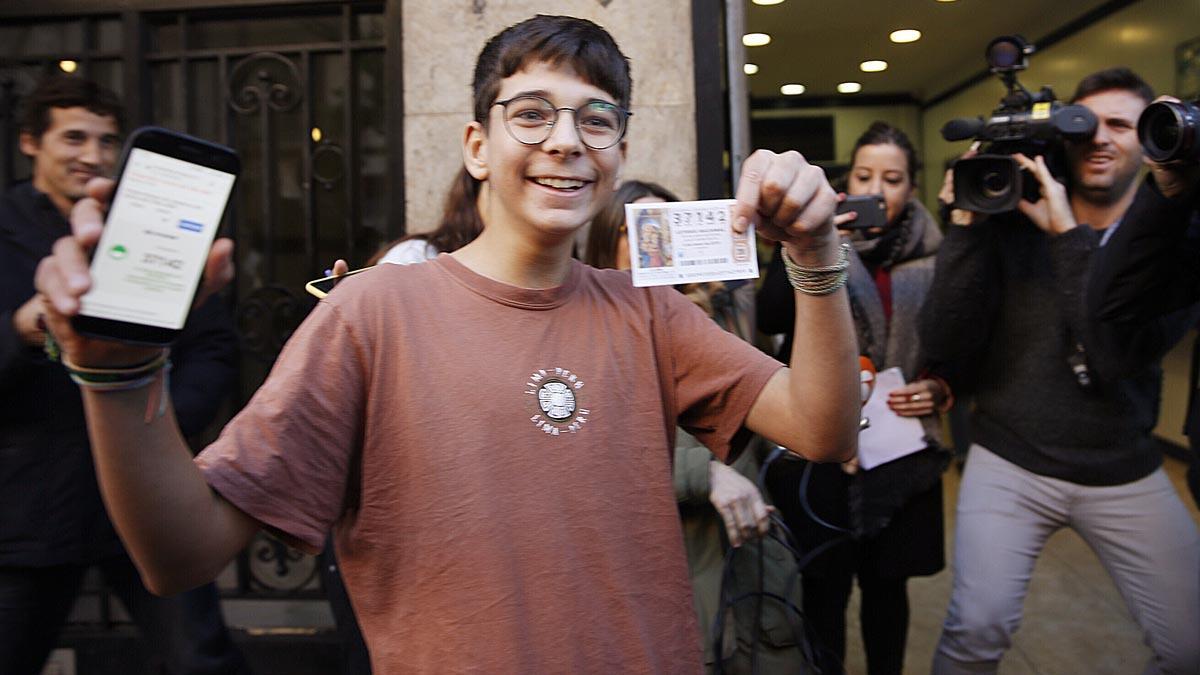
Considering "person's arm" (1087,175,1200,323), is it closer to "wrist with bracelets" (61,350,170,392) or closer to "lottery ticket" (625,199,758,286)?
"lottery ticket" (625,199,758,286)

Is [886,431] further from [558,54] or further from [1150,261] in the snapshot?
[558,54]

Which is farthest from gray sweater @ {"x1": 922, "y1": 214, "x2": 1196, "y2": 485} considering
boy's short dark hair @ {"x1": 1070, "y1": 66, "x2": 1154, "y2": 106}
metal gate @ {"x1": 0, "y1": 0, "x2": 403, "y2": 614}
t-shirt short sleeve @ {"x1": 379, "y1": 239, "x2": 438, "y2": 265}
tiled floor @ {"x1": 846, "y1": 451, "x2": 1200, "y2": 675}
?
metal gate @ {"x1": 0, "y1": 0, "x2": 403, "y2": 614}

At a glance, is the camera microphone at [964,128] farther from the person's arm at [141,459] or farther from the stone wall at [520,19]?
the person's arm at [141,459]

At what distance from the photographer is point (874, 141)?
3.49 meters

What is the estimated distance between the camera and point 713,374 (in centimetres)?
164

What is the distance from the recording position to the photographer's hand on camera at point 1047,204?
295cm

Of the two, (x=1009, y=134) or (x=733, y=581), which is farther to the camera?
(x=1009, y=134)

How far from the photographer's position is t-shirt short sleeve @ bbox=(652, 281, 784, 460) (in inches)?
64.4

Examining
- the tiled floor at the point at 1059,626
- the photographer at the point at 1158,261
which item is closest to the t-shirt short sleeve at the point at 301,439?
the photographer at the point at 1158,261

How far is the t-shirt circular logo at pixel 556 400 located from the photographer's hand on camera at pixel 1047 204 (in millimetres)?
1986

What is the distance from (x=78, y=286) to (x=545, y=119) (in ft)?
2.51

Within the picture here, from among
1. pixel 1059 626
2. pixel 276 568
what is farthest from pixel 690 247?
pixel 1059 626

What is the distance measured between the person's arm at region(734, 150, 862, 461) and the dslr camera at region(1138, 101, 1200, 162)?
1.31 meters

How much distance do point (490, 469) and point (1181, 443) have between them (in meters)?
7.30
